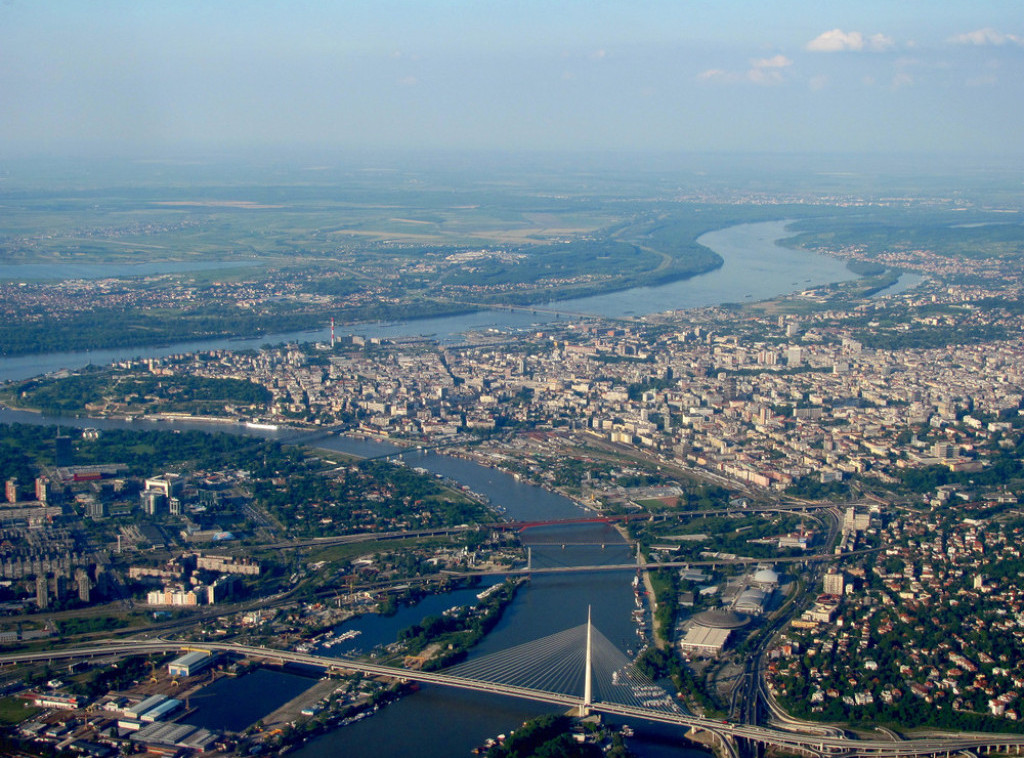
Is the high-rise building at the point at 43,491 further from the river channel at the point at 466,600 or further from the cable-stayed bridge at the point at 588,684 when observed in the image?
the cable-stayed bridge at the point at 588,684

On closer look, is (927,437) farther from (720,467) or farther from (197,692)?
(197,692)

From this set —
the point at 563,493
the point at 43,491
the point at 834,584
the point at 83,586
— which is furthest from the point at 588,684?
the point at 43,491

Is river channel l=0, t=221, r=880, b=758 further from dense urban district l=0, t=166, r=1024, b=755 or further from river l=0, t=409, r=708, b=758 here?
dense urban district l=0, t=166, r=1024, b=755

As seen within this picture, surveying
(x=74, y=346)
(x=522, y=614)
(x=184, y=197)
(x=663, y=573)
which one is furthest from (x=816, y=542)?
(x=184, y=197)

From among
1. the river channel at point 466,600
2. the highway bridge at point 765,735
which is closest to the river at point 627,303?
the river channel at point 466,600

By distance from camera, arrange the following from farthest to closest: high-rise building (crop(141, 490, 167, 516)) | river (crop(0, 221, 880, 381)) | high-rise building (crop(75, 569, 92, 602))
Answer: river (crop(0, 221, 880, 381))
high-rise building (crop(141, 490, 167, 516))
high-rise building (crop(75, 569, 92, 602))

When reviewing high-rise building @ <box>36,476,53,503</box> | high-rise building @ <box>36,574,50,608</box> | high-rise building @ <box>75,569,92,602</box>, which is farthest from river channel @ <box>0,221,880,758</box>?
high-rise building @ <box>36,476,53,503</box>

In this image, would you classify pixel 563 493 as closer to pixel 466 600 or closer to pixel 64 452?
pixel 466 600
